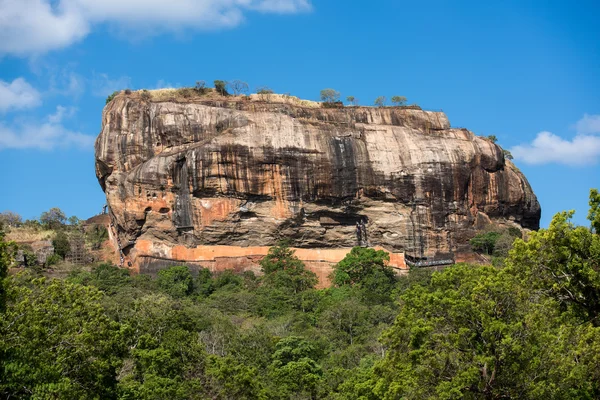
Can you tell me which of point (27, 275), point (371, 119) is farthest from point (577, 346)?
point (371, 119)

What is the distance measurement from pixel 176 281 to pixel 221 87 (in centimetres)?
1762

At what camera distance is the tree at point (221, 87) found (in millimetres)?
66125

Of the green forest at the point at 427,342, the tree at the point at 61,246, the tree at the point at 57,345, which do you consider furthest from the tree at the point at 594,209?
the tree at the point at 61,246

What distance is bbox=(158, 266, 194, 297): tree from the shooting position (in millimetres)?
52625

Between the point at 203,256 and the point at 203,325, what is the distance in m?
18.2

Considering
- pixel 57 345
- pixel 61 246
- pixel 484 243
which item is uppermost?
pixel 61 246

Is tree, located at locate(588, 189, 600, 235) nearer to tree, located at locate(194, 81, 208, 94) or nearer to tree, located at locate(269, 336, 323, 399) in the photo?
tree, located at locate(269, 336, 323, 399)

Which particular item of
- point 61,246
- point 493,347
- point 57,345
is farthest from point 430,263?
point 57,345

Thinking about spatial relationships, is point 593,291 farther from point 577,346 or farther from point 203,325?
point 203,325

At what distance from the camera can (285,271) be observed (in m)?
55.2

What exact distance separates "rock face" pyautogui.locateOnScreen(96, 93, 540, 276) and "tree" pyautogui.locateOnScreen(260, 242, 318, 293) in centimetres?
139

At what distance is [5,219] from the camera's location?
245ft

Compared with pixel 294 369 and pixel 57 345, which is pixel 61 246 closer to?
pixel 294 369

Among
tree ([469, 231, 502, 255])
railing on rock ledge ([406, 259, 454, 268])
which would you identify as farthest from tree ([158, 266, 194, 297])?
tree ([469, 231, 502, 255])
